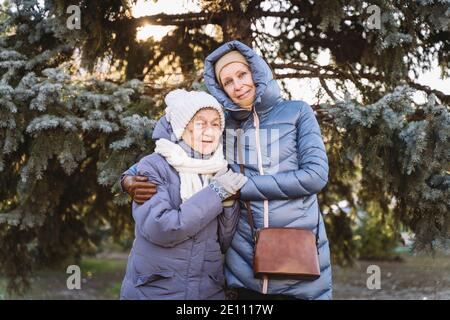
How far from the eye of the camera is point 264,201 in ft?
8.84

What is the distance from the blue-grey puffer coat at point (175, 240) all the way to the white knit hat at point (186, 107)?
0.09 m

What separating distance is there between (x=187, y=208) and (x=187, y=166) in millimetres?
234

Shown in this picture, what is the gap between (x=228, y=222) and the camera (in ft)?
8.91

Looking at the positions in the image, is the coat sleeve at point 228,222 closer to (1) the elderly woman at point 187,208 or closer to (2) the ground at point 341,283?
(1) the elderly woman at point 187,208

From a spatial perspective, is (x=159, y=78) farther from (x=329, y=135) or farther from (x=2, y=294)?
(x=2, y=294)

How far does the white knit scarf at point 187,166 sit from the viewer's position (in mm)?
2621

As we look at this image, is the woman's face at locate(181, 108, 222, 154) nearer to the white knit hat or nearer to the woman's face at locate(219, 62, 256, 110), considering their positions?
the white knit hat

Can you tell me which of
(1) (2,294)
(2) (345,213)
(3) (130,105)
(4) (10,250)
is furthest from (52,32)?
(1) (2,294)

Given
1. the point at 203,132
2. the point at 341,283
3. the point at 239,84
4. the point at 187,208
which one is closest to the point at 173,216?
the point at 187,208

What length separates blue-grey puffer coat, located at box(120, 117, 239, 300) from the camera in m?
2.50

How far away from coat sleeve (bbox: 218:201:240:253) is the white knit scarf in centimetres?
18

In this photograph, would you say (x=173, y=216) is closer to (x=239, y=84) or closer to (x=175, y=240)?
(x=175, y=240)

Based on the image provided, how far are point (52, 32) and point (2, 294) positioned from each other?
13.7 feet

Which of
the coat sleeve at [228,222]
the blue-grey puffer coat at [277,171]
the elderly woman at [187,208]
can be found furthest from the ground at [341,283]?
the elderly woman at [187,208]
